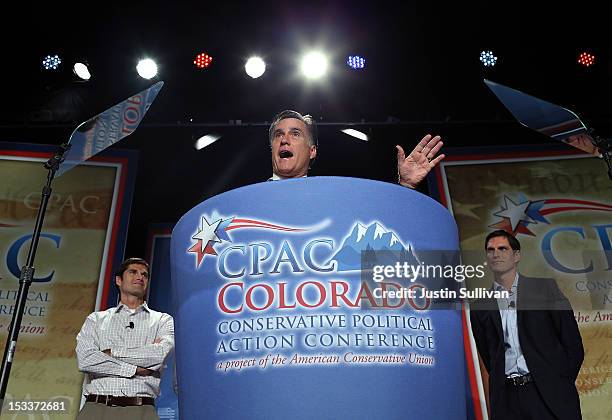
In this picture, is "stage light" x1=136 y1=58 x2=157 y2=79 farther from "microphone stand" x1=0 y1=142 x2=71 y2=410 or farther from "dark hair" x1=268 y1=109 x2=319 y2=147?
"dark hair" x1=268 y1=109 x2=319 y2=147

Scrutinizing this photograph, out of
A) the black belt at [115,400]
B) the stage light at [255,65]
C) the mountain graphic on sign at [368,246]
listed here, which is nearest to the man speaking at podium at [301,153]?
the mountain graphic on sign at [368,246]

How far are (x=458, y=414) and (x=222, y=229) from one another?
73 cm

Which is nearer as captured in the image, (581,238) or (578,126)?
(578,126)

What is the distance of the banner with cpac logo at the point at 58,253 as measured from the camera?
4.88 meters

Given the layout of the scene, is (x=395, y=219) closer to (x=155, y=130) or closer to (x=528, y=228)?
(x=528, y=228)

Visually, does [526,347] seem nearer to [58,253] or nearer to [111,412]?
[111,412]

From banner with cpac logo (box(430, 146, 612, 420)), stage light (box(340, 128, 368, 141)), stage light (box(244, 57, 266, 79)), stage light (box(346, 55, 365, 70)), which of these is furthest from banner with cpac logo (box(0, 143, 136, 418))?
banner with cpac logo (box(430, 146, 612, 420))

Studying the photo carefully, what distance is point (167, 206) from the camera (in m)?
6.63

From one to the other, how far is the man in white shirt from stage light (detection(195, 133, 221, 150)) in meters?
3.12

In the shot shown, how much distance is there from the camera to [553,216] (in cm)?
540

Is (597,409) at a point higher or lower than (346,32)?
lower

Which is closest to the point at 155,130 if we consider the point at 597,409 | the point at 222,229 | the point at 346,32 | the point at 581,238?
the point at 346,32

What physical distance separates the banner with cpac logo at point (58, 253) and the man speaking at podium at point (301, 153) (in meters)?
3.39

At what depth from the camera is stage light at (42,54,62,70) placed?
5527 millimetres
